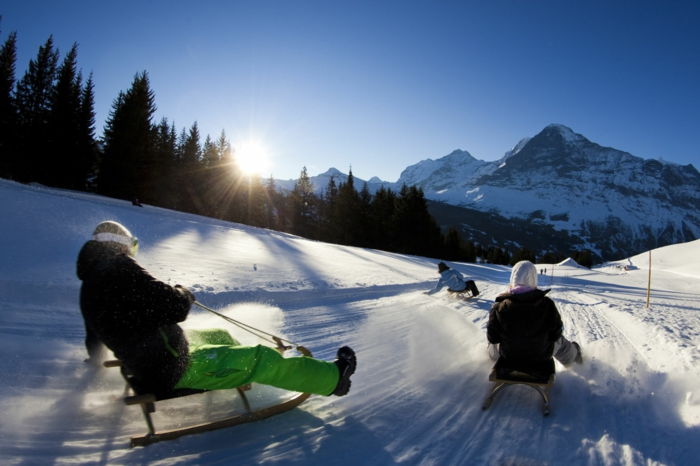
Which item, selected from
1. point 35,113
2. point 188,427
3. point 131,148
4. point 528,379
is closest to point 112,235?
point 188,427

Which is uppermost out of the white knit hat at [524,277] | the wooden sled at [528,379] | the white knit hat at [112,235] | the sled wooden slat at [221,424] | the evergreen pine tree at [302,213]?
the evergreen pine tree at [302,213]

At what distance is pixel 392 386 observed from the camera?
184 inches

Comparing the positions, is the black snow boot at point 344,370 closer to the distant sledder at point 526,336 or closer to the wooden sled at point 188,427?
the wooden sled at point 188,427

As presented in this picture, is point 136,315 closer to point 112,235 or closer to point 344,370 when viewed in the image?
point 112,235

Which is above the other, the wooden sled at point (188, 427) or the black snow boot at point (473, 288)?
the black snow boot at point (473, 288)

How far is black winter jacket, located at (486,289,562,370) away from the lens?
4.05 meters

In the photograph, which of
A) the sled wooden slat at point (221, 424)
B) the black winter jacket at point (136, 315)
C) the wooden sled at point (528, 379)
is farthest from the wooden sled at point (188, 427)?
the wooden sled at point (528, 379)

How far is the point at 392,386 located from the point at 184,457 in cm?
249

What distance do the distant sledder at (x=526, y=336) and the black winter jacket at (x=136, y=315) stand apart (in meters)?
3.26

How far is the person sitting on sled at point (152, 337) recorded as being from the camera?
3.00 meters

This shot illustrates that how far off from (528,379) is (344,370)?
201 cm

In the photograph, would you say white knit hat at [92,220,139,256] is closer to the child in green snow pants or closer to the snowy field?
the child in green snow pants

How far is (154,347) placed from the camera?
3104 mm

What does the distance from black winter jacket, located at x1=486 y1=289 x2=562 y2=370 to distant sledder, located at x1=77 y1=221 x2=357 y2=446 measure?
211cm
